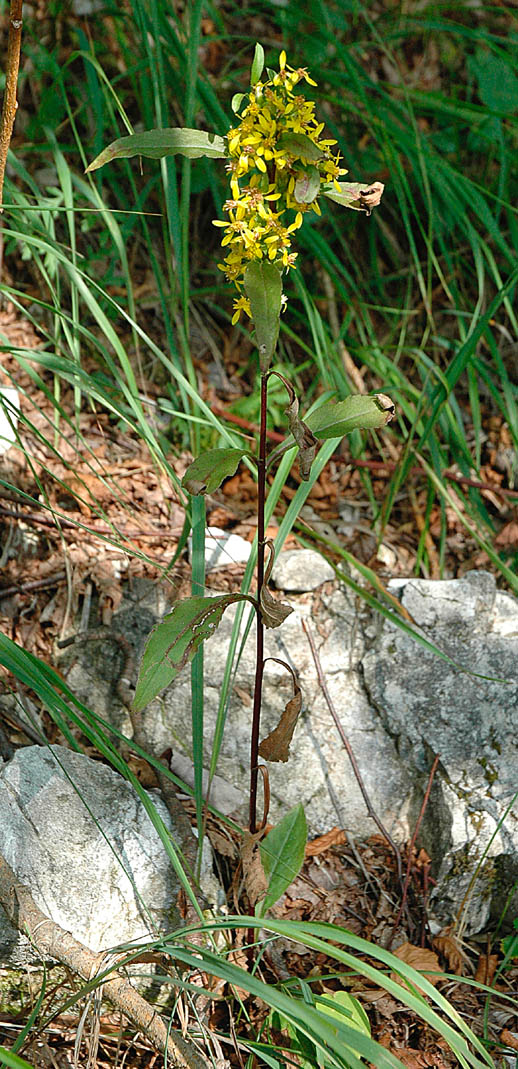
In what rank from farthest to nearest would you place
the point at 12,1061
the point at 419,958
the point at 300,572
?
the point at 300,572 → the point at 419,958 → the point at 12,1061

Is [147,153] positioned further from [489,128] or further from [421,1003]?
[489,128]

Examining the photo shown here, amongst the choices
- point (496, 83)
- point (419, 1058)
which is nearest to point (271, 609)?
point (419, 1058)

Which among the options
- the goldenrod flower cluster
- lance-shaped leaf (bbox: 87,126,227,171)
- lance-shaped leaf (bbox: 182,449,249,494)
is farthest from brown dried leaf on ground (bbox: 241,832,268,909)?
lance-shaped leaf (bbox: 87,126,227,171)

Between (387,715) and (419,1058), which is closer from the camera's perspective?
(419,1058)

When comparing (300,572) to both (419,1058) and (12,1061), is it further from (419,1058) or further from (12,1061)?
(12,1061)

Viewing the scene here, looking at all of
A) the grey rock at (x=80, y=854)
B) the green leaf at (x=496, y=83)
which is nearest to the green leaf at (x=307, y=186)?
the grey rock at (x=80, y=854)

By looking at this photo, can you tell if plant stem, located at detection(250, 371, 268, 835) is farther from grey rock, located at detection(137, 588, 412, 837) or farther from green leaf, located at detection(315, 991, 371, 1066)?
grey rock, located at detection(137, 588, 412, 837)

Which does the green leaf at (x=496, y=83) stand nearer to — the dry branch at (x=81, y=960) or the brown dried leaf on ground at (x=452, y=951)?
the brown dried leaf on ground at (x=452, y=951)
